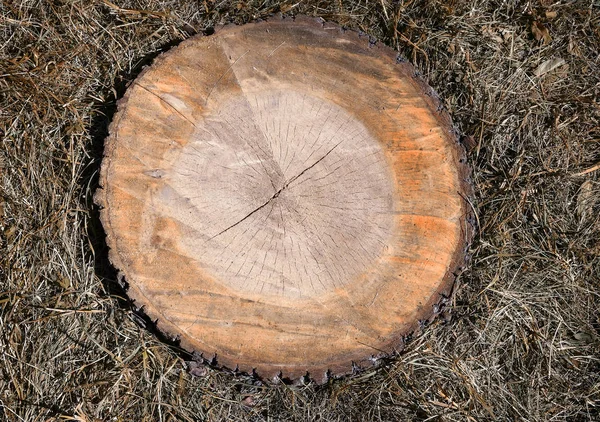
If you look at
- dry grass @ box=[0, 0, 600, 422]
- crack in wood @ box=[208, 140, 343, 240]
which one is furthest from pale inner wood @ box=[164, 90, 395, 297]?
dry grass @ box=[0, 0, 600, 422]

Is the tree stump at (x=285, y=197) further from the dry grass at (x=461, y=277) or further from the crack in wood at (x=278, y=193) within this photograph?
the dry grass at (x=461, y=277)

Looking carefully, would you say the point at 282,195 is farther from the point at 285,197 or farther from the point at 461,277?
the point at 461,277

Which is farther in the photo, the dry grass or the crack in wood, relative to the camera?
the dry grass

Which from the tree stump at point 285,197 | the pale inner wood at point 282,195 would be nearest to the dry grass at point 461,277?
the tree stump at point 285,197

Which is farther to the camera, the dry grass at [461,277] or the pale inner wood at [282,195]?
the dry grass at [461,277]

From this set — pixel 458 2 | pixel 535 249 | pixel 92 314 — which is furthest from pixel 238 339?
pixel 458 2

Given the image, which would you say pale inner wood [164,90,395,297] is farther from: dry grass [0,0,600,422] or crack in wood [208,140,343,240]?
dry grass [0,0,600,422]

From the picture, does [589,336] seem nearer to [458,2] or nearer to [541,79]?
[541,79]
